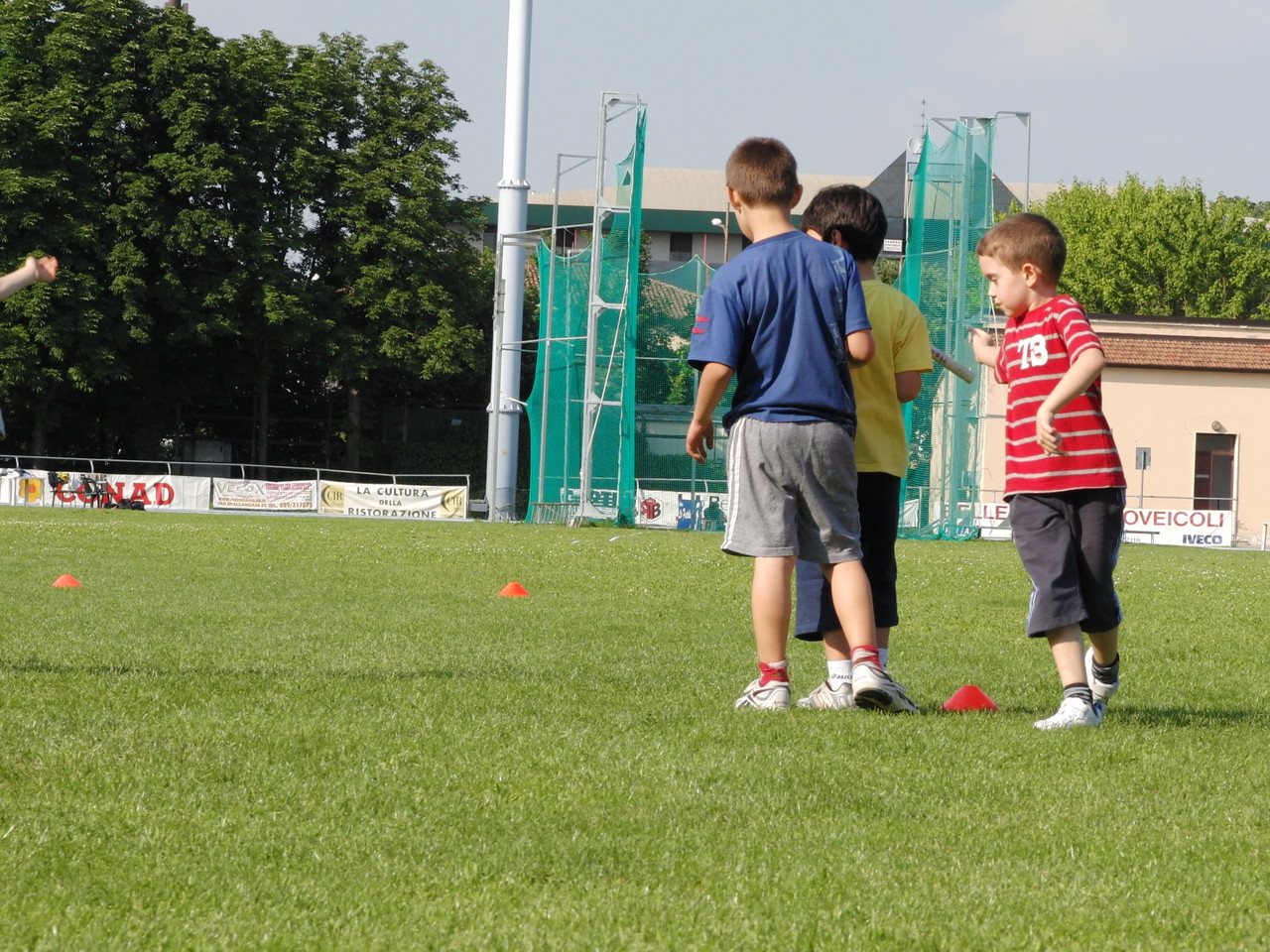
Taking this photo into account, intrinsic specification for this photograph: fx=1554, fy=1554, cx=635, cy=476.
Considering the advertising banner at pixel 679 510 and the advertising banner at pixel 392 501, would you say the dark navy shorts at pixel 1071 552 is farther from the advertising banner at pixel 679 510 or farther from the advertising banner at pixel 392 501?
the advertising banner at pixel 392 501

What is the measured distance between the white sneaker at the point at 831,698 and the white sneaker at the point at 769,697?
0.35 feet

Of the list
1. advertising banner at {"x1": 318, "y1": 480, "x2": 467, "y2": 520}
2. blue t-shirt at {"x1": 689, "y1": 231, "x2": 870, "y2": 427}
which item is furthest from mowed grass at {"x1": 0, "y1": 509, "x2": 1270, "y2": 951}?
advertising banner at {"x1": 318, "y1": 480, "x2": 467, "y2": 520}

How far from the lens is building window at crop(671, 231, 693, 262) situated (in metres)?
92.4

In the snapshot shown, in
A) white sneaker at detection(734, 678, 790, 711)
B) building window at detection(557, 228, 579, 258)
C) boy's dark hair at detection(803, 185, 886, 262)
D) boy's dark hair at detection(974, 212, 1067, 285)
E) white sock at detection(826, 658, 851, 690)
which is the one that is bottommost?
white sneaker at detection(734, 678, 790, 711)

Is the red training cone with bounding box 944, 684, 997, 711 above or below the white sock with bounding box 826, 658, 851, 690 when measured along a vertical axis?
below

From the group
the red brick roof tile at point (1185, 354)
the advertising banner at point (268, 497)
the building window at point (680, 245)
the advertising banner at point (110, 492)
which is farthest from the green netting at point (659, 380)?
the building window at point (680, 245)

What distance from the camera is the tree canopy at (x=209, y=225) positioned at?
42781mm

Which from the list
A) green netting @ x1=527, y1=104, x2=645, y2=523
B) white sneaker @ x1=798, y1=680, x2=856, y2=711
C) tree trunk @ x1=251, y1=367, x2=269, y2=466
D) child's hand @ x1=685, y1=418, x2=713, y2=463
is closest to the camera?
child's hand @ x1=685, y1=418, x2=713, y2=463

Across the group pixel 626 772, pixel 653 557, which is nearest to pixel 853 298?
pixel 626 772

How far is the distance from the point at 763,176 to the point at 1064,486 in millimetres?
1507

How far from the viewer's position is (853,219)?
5848mm

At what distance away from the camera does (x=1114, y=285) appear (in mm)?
59500

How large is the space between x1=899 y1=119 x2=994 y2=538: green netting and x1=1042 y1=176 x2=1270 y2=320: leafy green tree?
93.9 ft

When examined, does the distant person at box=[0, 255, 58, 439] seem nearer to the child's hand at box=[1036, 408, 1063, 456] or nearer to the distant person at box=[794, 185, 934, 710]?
the distant person at box=[794, 185, 934, 710]
